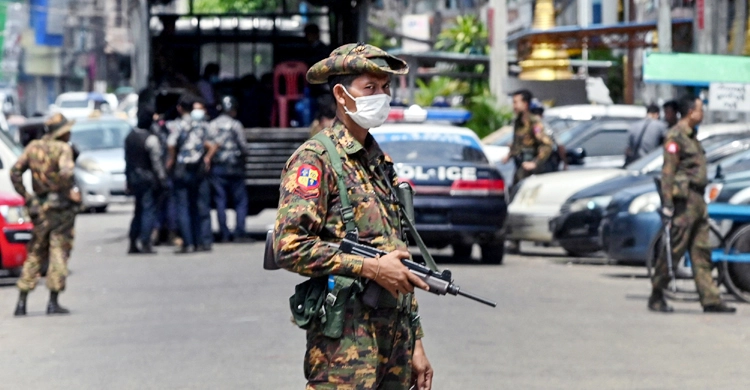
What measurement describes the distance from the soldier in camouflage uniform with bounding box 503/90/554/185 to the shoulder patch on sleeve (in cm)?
1330

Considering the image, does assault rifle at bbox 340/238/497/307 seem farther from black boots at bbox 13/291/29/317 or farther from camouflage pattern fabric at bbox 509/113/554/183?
camouflage pattern fabric at bbox 509/113/554/183

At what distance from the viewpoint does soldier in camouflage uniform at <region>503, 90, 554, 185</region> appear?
58.6ft

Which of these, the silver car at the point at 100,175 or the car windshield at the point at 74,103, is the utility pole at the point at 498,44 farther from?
the car windshield at the point at 74,103

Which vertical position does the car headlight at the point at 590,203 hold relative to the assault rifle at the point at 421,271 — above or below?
below

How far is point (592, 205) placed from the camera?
15875 mm

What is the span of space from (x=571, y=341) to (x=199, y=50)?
12471mm

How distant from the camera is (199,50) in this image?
21625 mm

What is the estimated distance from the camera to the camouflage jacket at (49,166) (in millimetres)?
11781

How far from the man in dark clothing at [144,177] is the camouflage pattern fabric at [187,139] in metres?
0.22

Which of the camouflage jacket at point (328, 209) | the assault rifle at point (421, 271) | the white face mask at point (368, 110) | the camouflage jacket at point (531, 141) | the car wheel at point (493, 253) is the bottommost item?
the car wheel at point (493, 253)

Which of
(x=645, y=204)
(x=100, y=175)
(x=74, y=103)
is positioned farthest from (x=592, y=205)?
(x=74, y=103)

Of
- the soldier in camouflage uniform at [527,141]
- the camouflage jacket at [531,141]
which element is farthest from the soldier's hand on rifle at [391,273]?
the camouflage jacket at [531,141]

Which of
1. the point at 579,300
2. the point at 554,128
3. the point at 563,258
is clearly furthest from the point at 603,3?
the point at 579,300

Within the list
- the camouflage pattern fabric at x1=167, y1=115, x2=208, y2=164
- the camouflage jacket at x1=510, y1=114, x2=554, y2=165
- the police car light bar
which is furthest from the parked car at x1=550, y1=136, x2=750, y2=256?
the camouflage pattern fabric at x1=167, y1=115, x2=208, y2=164
